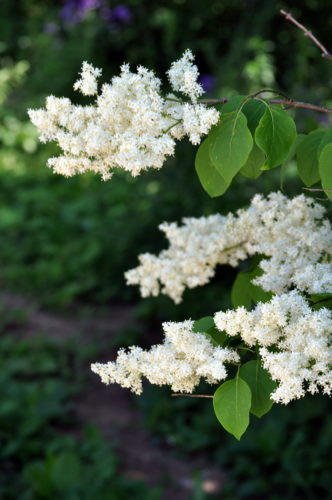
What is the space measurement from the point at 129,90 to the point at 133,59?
6382 millimetres

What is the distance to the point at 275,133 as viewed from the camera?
3.01ft

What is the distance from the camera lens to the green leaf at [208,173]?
0.97 m

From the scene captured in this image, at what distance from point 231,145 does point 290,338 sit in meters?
0.26

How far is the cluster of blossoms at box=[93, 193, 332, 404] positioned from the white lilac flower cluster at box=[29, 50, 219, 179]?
0.71 ft

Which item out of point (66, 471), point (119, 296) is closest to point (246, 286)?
point (66, 471)

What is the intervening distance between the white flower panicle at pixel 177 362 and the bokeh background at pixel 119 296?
45 cm

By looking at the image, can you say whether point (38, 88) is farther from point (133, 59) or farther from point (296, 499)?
point (296, 499)

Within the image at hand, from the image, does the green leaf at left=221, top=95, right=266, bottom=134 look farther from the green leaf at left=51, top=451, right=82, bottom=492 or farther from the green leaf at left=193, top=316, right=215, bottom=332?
the green leaf at left=51, top=451, right=82, bottom=492

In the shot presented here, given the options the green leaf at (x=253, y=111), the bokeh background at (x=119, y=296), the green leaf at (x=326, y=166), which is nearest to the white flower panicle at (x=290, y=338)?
the green leaf at (x=326, y=166)

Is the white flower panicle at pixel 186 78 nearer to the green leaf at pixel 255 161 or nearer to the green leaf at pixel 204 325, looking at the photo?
the green leaf at pixel 255 161

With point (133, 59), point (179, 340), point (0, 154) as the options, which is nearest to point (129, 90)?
point (179, 340)

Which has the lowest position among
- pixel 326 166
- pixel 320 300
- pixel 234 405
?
pixel 234 405

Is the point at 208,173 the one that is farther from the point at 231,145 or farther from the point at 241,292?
the point at 241,292

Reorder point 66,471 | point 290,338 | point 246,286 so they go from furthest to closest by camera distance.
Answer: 1. point 66,471
2. point 246,286
3. point 290,338
